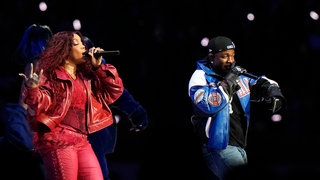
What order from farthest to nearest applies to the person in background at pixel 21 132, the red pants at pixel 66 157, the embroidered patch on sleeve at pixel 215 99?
the embroidered patch on sleeve at pixel 215 99
the red pants at pixel 66 157
the person in background at pixel 21 132

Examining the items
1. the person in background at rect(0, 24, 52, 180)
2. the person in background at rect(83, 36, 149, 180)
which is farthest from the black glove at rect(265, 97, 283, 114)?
the person in background at rect(0, 24, 52, 180)

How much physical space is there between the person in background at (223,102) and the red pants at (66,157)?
1017 millimetres

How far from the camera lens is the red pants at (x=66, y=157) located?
5250 mm

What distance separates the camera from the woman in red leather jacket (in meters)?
5.27

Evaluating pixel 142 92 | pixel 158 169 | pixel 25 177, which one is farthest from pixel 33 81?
pixel 142 92

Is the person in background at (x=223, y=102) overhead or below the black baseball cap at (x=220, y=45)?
below

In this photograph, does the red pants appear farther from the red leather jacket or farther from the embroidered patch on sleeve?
the embroidered patch on sleeve

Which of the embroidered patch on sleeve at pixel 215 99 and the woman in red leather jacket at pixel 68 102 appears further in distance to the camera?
the embroidered patch on sleeve at pixel 215 99

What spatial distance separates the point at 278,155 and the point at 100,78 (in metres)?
3.25

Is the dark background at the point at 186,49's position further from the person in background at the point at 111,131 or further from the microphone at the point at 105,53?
the microphone at the point at 105,53

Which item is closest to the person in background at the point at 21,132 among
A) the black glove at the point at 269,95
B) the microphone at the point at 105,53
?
the microphone at the point at 105,53

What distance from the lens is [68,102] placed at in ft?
17.8

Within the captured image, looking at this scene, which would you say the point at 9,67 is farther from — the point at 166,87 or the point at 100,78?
the point at 100,78

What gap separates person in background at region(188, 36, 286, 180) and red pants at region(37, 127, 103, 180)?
40.0 inches
